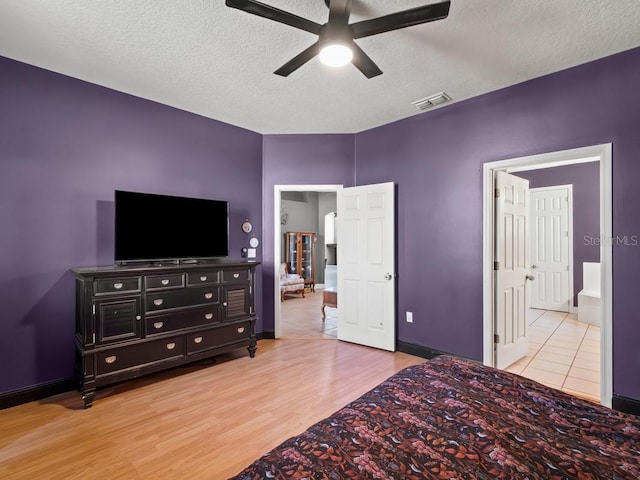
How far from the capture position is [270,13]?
1771 millimetres

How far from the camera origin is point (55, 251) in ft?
9.52

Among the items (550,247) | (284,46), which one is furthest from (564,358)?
(284,46)

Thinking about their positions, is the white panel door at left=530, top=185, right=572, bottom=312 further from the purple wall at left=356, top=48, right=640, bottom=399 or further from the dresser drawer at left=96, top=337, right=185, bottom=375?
the dresser drawer at left=96, top=337, right=185, bottom=375

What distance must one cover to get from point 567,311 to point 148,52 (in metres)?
7.33

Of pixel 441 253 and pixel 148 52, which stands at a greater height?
pixel 148 52

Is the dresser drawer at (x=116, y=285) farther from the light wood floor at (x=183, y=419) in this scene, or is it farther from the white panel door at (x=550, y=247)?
the white panel door at (x=550, y=247)

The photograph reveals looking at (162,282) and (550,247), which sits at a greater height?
(550,247)

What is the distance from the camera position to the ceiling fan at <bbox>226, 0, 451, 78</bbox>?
1.73m

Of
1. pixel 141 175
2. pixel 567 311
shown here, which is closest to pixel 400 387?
pixel 141 175

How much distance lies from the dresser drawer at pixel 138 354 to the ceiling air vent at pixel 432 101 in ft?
11.3

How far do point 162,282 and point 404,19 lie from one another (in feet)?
9.21

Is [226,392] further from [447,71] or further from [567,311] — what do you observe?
[567,311]


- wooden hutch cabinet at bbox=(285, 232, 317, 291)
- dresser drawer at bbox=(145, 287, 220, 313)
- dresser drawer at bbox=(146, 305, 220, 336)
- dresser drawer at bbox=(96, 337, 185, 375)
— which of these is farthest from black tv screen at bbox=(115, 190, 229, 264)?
wooden hutch cabinet at bbox=(285, 232, 317, 291)

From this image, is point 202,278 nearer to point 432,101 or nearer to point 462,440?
point 462,440
